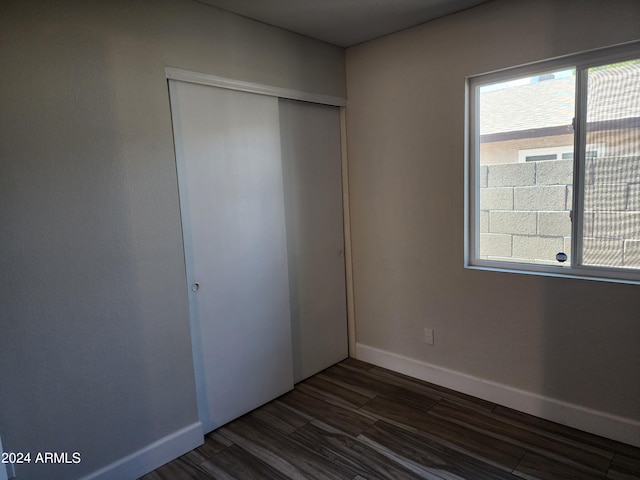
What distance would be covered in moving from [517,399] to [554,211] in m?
1.20

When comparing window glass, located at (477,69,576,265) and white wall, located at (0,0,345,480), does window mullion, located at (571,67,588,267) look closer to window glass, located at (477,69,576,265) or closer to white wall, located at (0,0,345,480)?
window glass, located at (477,69,576,265)

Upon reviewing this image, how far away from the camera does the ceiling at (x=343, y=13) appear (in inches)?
92.7

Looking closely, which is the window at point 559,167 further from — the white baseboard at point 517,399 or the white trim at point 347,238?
the white trim at point 347,238

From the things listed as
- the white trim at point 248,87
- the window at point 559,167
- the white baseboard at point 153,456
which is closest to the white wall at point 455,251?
the window at point 559,167

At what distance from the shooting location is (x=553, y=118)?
238 cm

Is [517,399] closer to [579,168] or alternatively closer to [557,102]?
[579,168]

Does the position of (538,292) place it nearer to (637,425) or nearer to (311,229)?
(637,425)

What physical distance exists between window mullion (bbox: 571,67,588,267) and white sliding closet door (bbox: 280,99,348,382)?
1.63 meters

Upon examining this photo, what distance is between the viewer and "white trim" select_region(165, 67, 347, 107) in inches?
87.2

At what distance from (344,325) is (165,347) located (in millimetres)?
1625

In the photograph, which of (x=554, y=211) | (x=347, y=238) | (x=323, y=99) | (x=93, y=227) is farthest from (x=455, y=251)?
(x=93, y=227)

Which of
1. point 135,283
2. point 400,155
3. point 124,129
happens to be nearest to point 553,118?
point 400,155

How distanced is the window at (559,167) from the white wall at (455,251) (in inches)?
4.4

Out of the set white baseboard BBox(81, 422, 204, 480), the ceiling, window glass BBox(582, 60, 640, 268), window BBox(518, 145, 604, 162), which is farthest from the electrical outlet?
the ceiling
